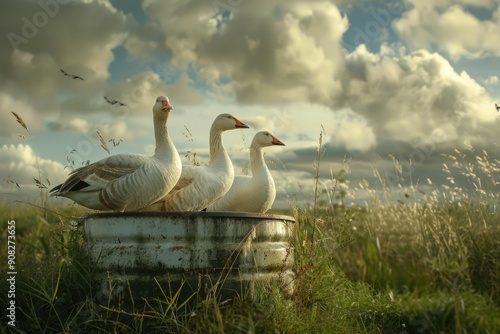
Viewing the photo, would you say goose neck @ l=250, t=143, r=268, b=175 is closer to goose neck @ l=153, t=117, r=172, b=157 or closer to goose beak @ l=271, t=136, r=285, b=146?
goose beak @ l=271, t=136, r=285, b=146

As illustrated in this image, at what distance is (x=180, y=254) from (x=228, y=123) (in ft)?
6.13

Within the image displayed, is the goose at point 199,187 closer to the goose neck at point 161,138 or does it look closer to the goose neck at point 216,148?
the goose neck at point 216,148

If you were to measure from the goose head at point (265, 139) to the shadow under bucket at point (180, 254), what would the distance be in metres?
1.66

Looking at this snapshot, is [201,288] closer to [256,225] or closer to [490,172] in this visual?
[256,225]

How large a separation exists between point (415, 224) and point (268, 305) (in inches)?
183

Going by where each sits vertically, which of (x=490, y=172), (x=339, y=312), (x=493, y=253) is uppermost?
(x=490, y=172)

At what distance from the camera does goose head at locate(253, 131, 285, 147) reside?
18.9 feet

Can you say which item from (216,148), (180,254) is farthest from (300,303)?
(216,148)

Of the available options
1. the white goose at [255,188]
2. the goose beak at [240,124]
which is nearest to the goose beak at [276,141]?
the white goose at [255,188]

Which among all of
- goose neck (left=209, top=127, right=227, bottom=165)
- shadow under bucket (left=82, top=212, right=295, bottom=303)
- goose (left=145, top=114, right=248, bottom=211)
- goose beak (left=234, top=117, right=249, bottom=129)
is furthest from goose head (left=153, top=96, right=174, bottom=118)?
shadow under bucket (left=82, top=212, right=295, bottom=303)

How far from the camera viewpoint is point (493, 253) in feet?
22.6

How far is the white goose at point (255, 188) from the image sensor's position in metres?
5.39

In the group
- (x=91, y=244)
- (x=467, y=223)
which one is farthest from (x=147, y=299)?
(x=467, y=223)

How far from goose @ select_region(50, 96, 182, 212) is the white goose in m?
0.99
